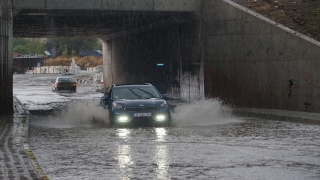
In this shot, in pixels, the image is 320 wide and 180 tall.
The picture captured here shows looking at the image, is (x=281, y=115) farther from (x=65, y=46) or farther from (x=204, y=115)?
(x=65, y=46)

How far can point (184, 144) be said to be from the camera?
1545 cm

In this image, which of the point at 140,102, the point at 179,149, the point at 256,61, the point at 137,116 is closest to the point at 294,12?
the point at 256,61

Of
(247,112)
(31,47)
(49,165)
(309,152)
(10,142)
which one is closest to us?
(49,165)

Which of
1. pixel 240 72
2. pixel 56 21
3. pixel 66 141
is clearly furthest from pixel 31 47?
pixel 66 141

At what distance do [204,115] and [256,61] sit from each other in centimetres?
441

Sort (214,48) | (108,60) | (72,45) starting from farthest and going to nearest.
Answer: (72,45) → (108,60) → (214,48)

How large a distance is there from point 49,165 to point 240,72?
17.7 m

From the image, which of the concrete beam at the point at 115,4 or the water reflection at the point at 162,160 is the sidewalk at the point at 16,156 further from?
the concrete beam at the point at 115,4

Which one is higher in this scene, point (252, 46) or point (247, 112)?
point (252, 46)

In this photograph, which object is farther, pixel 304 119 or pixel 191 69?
pixel 191 69

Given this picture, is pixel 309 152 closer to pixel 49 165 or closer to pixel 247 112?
pixel 49 165

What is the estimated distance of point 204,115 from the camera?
2503 centimetres

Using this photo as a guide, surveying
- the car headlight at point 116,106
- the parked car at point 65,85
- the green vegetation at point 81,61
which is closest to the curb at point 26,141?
the car headlight at point 116,106

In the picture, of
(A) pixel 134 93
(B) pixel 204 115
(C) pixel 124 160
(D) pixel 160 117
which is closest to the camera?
(C) pixel 124 160
